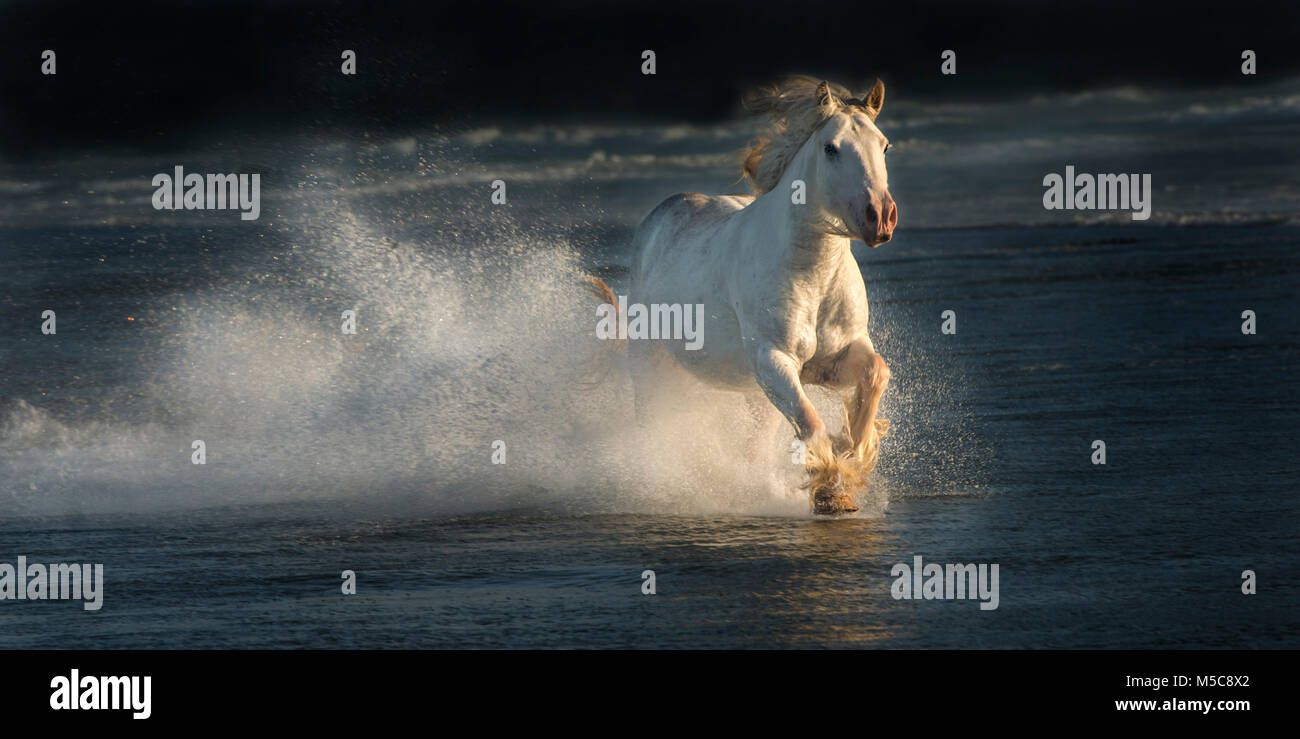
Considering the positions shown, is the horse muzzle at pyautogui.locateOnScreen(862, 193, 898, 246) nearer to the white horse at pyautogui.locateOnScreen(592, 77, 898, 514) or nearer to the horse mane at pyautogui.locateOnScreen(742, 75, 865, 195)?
the white horse at pyautogui.locateOnScreen(592, 77, 898, 514)

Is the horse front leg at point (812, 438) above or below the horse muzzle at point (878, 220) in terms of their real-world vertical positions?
below

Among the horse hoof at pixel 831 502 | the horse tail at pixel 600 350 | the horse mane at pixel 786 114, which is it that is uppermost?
the horse mane at pixel 786 114

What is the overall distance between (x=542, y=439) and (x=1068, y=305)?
436 inches

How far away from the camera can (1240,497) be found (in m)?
10.1

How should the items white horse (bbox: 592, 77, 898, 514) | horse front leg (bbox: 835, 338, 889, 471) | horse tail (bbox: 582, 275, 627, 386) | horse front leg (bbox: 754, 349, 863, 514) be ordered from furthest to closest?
horse tail (bbox: 582, 275, 627, 386) < horse front leg (bbox: 835, 338, 889, 471) < horse front leg (bbox: 754, 349, 863, 514) < white horse (bbox: 592, 77, 898, 514)

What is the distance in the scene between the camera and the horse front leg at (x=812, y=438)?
9.37 metres

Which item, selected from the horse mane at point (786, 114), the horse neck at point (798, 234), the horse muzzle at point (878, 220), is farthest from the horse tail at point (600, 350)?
→ the horse muzzle at point (878, 220)

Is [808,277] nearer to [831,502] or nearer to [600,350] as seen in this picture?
[831,502]

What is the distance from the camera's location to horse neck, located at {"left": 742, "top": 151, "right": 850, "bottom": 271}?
9.54m

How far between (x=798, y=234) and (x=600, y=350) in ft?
10.4

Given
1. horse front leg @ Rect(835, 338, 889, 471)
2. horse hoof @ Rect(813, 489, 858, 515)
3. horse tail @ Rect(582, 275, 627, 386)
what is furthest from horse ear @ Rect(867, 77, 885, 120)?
horse tail @ Rect(582, 275, 627, 386)

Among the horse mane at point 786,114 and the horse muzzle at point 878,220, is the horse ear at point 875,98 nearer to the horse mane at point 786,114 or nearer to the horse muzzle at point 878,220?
the horse mane at point 786,114

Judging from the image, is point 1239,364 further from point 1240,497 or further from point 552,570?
point 552,570

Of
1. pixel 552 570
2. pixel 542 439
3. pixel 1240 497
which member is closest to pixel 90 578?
pixel 552 570
